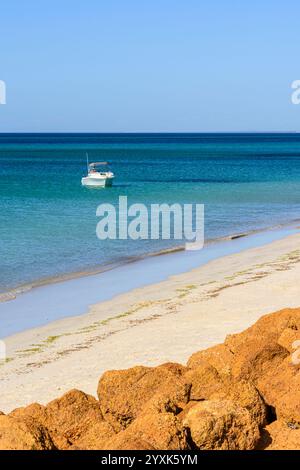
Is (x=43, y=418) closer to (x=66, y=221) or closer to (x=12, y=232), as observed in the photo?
(x=12, y=232)

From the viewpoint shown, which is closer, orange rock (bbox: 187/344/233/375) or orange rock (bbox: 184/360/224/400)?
orange rock (bbox: 184/360/224/400)

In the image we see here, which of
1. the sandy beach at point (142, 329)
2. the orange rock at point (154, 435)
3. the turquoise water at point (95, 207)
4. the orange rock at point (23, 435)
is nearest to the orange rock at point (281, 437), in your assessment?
the orange rock at point (154, 435)

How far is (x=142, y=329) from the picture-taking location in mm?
16203

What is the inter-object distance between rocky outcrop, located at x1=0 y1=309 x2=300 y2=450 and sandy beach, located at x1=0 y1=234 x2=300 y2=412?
15.4 feet

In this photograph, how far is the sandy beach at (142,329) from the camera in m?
12.9

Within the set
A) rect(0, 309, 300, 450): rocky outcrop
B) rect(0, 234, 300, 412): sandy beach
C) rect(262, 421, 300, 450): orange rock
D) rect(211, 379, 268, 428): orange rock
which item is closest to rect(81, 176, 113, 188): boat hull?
rect(0, 234, 300, 412): sandy beach

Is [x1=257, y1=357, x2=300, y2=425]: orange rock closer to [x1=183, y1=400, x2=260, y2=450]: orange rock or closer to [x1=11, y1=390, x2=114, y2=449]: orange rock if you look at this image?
[x1=183, y1=400, x2=260, y2=450]: orange rock

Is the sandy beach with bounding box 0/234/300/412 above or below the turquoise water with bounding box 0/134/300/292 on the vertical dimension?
above

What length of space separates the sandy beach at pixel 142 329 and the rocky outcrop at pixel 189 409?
4685 mm

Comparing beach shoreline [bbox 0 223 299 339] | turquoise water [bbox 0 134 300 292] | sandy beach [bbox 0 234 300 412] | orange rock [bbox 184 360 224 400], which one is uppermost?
orange rock [bbox 184 360 224 400]

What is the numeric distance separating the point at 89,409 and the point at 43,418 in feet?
1.38

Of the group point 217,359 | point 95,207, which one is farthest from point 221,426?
point 95,207

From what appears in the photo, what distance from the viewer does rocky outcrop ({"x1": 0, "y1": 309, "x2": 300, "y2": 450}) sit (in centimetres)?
579

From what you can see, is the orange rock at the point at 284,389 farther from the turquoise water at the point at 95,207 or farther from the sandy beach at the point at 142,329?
the turquoise water at the point at 95,207
